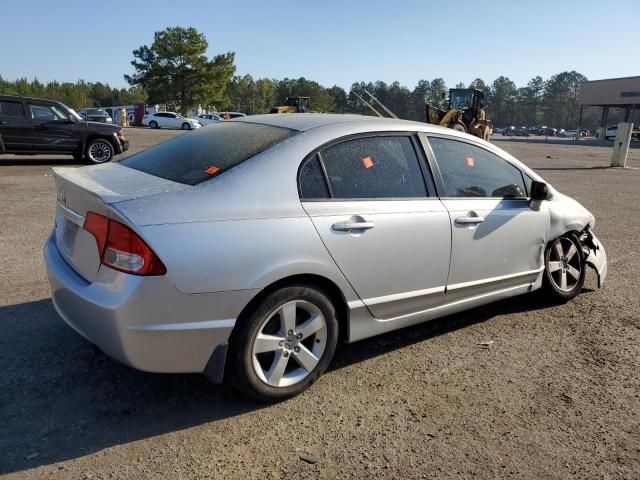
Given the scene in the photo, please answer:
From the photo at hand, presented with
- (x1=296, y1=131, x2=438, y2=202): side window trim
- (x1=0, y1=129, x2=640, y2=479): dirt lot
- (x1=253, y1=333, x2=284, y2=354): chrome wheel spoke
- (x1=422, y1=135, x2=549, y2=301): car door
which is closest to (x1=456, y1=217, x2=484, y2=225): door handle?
(x1=422, y1=135, x2=549, y2=301): car door

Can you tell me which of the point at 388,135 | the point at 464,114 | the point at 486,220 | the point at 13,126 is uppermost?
the point at 464,114

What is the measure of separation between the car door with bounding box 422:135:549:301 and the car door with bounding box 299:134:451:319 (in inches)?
5.9

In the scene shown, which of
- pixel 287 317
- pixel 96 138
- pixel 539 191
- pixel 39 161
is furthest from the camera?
pixel 39 161

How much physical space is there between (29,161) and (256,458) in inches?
588

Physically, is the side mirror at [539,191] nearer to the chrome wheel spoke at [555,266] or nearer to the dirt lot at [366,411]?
the chrome wheel spoke at [555,266]

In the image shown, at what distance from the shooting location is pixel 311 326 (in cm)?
294

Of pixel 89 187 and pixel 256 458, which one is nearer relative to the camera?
pixel 256 458

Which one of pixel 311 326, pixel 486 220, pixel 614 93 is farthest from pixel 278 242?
pixel 614 93

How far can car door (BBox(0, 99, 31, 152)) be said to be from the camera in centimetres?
1263

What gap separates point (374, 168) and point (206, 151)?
3.51 feet

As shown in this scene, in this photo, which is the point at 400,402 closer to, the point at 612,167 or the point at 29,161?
the point at 29,161

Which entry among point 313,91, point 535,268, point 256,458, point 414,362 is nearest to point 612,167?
point 535,268

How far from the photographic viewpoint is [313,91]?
100 meters

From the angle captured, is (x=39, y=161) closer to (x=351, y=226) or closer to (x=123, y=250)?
(x=123, y=250)
